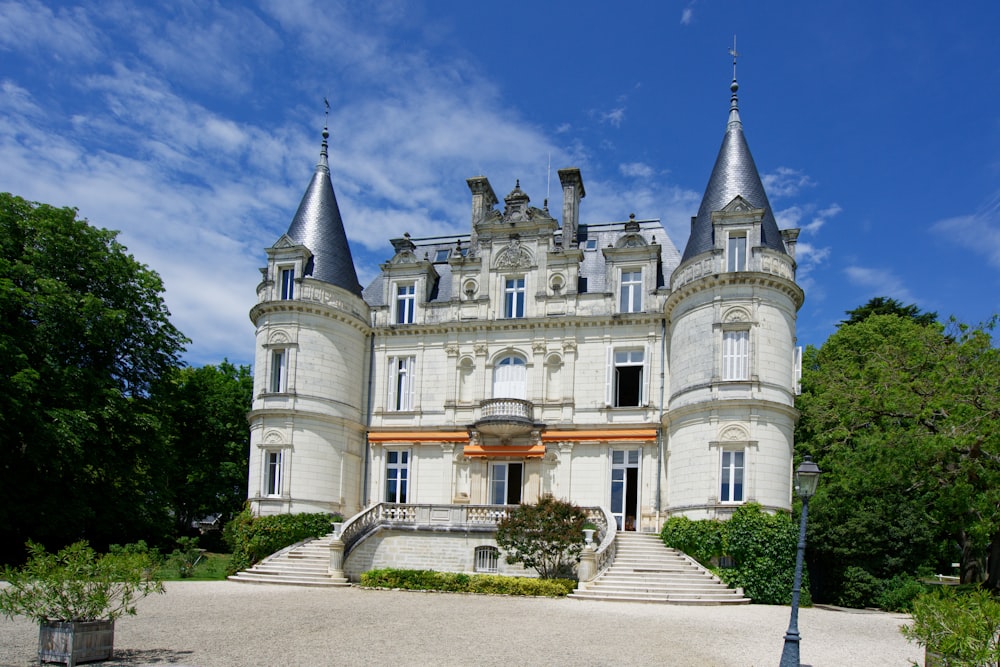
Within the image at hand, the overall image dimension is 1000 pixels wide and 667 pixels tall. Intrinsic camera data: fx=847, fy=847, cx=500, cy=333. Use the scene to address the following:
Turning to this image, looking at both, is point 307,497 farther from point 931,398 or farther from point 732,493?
point 931,398

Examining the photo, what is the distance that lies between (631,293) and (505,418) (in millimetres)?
6395

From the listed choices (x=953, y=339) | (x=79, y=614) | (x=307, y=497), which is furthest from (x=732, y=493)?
(x=79, y=614)

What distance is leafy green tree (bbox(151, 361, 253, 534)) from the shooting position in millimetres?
38625

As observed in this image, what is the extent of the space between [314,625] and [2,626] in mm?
5257

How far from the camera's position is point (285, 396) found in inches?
1176

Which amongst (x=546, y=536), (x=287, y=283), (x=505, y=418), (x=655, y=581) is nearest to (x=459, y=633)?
(x=546, y=536)

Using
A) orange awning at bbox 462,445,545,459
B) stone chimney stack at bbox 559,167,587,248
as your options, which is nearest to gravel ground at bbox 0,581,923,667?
orange awning at bbox 462,445,545,459

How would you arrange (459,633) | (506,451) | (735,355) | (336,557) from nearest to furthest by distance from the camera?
(459,633) → (336,557) → (735,355) → (506,451)

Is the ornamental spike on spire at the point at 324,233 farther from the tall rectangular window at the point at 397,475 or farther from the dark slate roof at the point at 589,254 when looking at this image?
the tall rectangular window at the point at 397,475

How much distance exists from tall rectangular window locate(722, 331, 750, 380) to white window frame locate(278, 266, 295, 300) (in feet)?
49.9

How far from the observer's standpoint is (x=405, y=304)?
32812mm

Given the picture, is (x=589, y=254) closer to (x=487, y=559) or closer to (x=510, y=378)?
(x=510, y=378)

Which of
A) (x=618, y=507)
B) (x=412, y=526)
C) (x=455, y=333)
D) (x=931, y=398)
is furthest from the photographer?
(x=455, y=333)

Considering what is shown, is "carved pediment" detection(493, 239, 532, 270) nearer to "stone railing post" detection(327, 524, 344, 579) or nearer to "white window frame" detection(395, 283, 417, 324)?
"white window frame" detection(395, 283, 417, 324)
